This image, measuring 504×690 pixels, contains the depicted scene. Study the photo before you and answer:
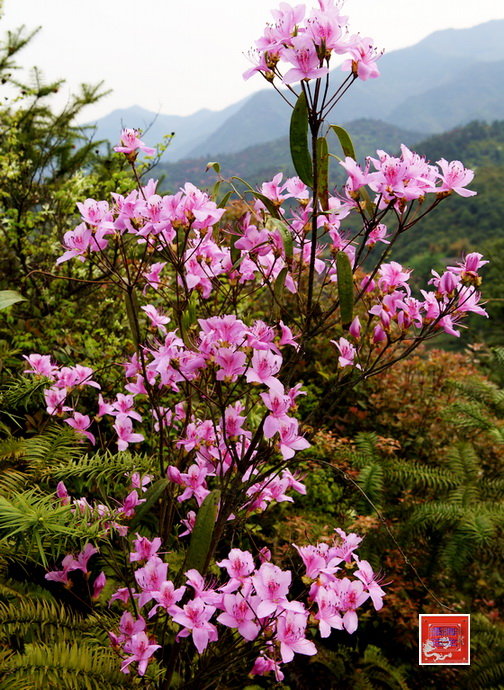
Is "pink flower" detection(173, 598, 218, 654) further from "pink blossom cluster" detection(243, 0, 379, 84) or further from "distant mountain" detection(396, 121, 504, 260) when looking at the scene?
"distant mountain" detection(396, 121, 504, 260)

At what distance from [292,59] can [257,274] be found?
28.2 inches

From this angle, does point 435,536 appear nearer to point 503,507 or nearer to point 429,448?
point 503,507

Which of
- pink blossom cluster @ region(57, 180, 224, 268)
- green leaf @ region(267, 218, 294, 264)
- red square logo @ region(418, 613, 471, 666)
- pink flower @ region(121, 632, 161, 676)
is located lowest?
red square logo @ region(418, 613, 471, 666)

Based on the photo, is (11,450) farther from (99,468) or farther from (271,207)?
(271,207)

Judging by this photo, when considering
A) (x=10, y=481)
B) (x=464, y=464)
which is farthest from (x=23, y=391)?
(x=464, y=464)

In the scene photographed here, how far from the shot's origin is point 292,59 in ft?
3.77

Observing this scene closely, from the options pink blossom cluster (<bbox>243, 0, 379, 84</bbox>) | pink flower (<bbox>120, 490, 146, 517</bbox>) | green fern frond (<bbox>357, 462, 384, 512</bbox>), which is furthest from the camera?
green fern frond (<bbox>357, 462, 384, 512</bbox>)

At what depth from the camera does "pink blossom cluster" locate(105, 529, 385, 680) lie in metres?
1.21

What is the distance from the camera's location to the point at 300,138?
1.19 metres

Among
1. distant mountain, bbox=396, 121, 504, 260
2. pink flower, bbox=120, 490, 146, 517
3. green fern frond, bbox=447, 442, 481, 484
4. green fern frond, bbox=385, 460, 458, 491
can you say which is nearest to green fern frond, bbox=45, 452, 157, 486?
pink flower, bbox=120, 490, 146, 517

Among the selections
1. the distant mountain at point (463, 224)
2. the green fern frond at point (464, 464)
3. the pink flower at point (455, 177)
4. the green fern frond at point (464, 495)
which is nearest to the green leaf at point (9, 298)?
the pink flower at point (455, 177)

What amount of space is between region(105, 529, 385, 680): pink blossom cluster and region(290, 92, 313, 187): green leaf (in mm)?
1003

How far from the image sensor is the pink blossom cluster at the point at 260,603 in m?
1.21

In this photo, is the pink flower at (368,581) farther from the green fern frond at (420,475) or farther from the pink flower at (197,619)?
the green fern frond at (420,475)
